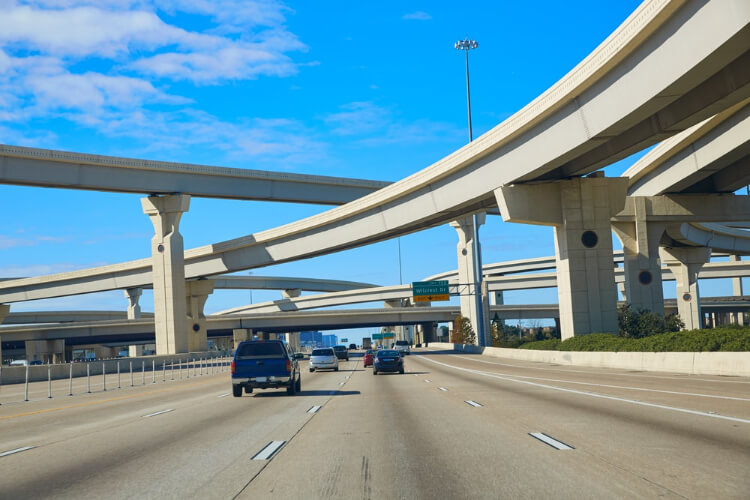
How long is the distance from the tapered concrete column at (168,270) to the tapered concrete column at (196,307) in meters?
13.6

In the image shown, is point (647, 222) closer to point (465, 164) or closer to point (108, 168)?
point (465, 164)

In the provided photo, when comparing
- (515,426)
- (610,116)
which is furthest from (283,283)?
(515,426)

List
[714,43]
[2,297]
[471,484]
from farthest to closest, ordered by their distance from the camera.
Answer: [2,297], [714,43], [471,484]

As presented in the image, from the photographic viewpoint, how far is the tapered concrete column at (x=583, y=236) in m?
43.5

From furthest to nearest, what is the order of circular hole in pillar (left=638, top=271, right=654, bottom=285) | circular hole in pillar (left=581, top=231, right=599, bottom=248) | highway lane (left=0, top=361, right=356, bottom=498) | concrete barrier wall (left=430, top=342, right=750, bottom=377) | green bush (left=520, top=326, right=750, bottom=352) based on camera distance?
circular hole in pillar (left=638, top=271, right=654, bottom=285) → circular hole in pillar (left=581, top=231, right=599, bottom=248) → green bush (left=520, top=326, right=750, bottom=352) → concrete barrier wall (left=430, top=342, right=750, bottom=377) → highway lane (left=0, top=361, right=356, bottom=498)

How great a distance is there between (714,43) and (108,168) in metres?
46.4

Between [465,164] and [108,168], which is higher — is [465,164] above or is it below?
below

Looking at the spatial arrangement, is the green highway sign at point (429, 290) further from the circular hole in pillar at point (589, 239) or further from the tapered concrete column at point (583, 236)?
the circular hole in pillar at point (589, 239)

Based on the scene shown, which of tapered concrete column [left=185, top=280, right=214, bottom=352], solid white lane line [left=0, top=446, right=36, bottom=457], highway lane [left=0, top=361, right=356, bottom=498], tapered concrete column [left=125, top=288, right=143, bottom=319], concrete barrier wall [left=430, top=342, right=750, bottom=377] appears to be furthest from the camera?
tapered concrete column [left=125, top=288, right=143, bottom=319]

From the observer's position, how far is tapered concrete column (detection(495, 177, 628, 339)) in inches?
1714

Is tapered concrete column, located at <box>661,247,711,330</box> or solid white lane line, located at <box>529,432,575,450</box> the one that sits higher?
tapered concrete column, located at <box>661,247,711,330</box>

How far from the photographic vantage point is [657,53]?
27.0m

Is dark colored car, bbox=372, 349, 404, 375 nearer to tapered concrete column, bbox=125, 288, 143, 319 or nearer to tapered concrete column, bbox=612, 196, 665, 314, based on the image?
tapered concrete column, bbox=612, 196, 665, 314

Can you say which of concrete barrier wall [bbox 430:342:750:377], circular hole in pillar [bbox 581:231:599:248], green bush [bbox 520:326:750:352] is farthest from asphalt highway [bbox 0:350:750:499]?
circular hole in pillar [bbox 581:231:599:248]
